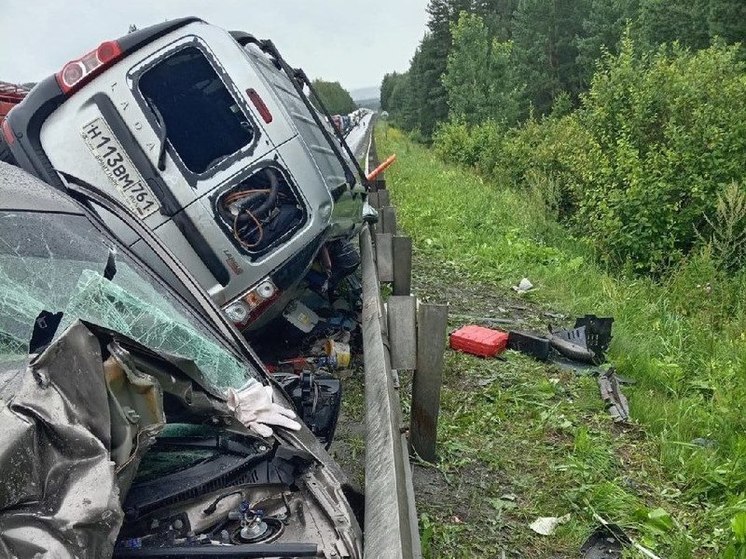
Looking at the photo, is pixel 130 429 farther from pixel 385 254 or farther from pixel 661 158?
pixel 661 158

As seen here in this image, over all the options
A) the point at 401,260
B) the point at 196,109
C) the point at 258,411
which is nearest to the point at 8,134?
the point at 196,109

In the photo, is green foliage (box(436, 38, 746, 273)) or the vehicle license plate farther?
green foliage (box(436, 38, 746, 273))

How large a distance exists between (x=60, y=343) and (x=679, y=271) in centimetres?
699

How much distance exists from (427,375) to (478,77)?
3062 cm

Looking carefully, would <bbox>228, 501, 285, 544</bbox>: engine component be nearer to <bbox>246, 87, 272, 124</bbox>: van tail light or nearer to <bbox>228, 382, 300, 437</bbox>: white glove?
<bbox>228, 382, 300, 437</bbox>: white glove

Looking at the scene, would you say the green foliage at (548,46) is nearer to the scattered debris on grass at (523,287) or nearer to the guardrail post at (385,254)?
the scattered debris on grass at (523,287)

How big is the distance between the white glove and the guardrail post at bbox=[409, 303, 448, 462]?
93 cm

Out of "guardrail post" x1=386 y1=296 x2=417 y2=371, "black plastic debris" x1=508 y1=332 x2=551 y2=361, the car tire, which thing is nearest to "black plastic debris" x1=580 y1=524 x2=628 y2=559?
"guardrail post" x1=386 y1=296 x2=417 y2=371

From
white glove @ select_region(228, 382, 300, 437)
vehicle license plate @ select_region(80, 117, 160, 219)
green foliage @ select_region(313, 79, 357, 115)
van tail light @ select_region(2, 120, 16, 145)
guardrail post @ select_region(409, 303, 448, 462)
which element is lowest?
guardrail post @ select_region(409, 303, 448, 462)

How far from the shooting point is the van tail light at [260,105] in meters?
4.57

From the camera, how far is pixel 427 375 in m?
A: 3.37

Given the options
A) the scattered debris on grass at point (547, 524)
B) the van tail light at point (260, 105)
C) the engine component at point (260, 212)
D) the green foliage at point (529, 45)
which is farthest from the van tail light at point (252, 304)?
the green foliage at point (529, 45)

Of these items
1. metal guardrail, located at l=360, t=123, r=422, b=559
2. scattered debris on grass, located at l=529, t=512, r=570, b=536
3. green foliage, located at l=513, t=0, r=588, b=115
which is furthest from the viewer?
green foliage, located at l=513, t=0, r=588, b=115

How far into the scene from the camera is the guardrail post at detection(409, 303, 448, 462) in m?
3.26
